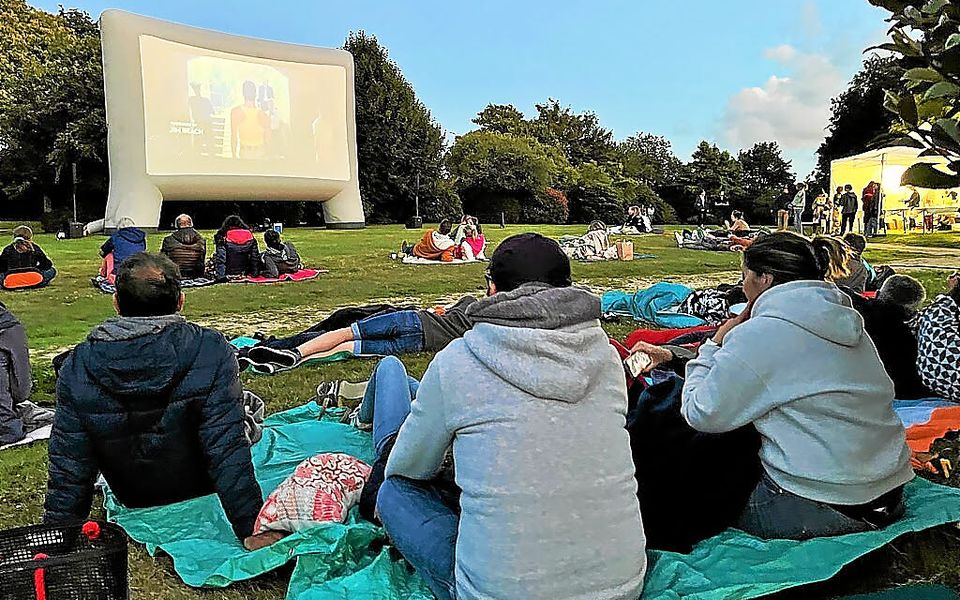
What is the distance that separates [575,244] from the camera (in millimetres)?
14539

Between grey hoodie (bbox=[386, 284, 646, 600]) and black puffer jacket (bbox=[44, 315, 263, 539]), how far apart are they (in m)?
1.01

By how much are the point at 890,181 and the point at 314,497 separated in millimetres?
22683

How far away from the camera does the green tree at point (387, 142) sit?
31000 mm

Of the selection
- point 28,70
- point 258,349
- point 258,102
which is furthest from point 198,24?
point 258,349

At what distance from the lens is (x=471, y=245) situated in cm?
1435

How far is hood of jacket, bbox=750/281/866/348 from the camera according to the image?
2.34 metres

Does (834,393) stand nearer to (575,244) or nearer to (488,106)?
(575,244)

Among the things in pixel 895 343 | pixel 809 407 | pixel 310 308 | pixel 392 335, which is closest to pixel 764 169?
pixel 310 308

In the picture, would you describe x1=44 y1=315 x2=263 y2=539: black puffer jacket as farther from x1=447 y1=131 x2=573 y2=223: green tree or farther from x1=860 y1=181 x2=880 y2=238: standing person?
x1=447 y1=131 x2=573 y2=223: green tree

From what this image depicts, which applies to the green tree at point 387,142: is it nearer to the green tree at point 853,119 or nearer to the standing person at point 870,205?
the green tree at point 853,119

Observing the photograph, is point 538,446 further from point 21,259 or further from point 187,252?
point 21,259

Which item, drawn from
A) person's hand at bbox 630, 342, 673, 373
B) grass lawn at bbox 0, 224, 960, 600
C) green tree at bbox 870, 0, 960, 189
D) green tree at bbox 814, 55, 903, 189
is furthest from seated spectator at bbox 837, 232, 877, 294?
green tree at bbox 814, 55, 903, 189

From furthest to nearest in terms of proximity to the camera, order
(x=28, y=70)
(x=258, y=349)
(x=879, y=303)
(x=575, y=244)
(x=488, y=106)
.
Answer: (x=488, y=106)
(x=28, y=70)
(x=575, y=244)
(x=258, y=349)
(x=879, y=303)

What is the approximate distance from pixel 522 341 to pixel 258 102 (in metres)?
22.2
